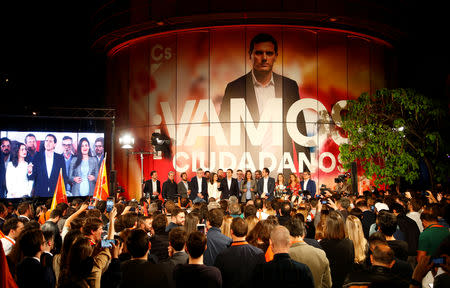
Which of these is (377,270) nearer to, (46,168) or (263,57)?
(263,57)

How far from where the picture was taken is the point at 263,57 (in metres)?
17.8

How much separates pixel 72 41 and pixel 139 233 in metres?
19.8

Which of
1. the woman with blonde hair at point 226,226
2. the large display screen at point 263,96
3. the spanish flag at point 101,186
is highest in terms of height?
the large display screen at point 263,96

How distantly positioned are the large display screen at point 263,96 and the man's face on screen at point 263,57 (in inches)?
1.7

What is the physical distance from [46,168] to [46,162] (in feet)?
0.93

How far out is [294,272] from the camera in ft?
12.3

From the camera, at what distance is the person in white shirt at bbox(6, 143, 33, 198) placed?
18484mm

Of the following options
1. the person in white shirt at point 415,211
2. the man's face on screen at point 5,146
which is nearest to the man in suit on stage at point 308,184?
the person in white shirt at point 415,211

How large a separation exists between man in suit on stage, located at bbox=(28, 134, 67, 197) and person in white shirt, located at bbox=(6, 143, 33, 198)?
0.82 ft

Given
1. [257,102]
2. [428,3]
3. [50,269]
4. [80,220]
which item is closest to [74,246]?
[50,269]

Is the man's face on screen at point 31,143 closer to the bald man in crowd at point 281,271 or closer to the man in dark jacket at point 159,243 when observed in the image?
the man in dark jacket at point 159,243

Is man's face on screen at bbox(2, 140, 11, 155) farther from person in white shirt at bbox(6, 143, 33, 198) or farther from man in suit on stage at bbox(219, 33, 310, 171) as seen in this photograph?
man in suit on stage at bbox(219, 33, 310, 171)

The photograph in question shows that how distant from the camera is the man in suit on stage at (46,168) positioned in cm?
1886

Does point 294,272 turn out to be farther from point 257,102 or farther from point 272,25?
point 272,25
